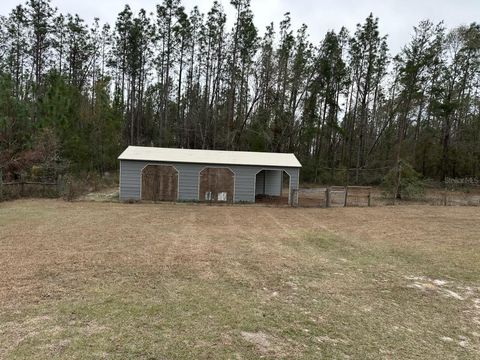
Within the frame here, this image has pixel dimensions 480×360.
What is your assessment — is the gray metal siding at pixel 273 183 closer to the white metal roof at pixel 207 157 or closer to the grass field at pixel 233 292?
the white metal roof at pixel 207 157

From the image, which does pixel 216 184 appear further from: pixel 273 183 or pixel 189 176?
pixel 273 183

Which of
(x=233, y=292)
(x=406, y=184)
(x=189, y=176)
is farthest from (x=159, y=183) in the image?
(x=406, y=184)

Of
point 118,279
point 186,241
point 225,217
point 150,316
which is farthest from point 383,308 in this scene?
point 225,217

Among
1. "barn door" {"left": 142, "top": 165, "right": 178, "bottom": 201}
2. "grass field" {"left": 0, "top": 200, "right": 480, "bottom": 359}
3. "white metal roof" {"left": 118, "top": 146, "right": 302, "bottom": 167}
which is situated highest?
"white metal roof" {"left": 118, "top": 146, "right": 302, "bottom": 167}

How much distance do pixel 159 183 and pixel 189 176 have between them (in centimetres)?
148

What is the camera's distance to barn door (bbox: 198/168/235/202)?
1630 centimetres

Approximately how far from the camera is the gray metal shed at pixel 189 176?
15859 mm

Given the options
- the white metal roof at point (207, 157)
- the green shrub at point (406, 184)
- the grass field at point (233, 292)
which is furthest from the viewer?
the green shrub at point (406, 184)

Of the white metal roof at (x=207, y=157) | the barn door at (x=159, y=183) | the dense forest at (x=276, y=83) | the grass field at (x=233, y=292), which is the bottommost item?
the grass field at (x=233, y=292)

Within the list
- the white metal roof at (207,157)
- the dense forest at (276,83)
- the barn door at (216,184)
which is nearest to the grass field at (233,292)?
the barn door at (216,184)

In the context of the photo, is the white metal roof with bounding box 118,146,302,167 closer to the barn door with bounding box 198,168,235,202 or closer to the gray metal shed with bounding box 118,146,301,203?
the gray metal shed with bounding box 118,146,301,203

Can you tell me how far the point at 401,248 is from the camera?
7629 millimetres

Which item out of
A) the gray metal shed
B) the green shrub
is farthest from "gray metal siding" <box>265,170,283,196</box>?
the green shrub

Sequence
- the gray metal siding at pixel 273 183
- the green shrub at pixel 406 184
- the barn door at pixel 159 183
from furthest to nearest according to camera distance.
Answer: the gray metal siding at pixel 273 183 → the green shrub at pixel 406 184 → the barn door at pixel 159 183
